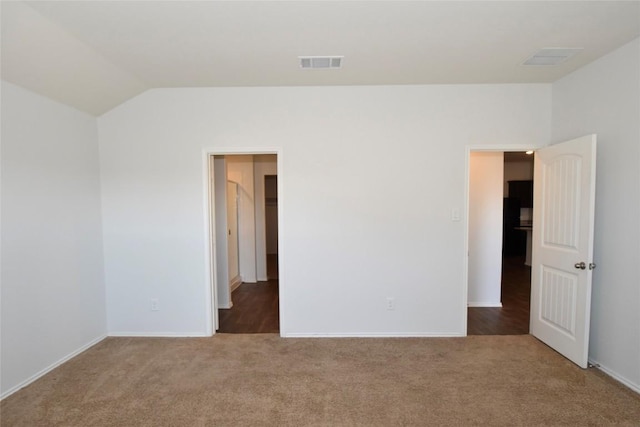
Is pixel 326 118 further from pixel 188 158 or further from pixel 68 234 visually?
pixel 68 234

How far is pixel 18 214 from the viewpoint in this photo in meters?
2.35

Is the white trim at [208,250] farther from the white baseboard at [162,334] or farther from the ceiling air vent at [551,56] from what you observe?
the ceiling air vent at [551,56]

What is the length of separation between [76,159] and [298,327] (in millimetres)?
2800

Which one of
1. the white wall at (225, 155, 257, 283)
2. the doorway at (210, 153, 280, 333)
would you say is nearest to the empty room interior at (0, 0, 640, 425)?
the doorway at (210, 153, 280, 333)

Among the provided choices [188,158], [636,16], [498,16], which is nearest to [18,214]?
[188,158]

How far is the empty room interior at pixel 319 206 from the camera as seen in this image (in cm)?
207

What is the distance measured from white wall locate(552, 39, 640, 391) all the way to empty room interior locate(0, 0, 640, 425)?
0.6 inches

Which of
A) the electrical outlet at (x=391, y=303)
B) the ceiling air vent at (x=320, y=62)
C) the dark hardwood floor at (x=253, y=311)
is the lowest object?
the dark hardwood floor at (x=253, y=311)

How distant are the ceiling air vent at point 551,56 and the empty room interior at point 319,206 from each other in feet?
0.06

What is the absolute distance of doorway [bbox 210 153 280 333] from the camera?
4.02 metres

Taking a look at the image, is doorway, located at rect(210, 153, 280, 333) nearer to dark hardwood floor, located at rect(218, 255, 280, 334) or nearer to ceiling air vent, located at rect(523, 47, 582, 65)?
dark hardwood floor, located at rect(218, 255, 280, 334)

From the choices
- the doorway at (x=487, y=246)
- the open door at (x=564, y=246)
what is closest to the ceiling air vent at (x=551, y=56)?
the open door at (x=564, y=246)

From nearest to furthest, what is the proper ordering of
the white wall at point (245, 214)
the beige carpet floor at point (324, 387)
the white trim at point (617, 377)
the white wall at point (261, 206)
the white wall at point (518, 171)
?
the beige carpet floor at point (324, 387) < the white trim at point (617, 377) < the white wall at point (245, 214) < the white wall at point (261, 206) < the white wall at point (518, 171)

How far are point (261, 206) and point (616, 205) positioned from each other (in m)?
4.90
